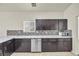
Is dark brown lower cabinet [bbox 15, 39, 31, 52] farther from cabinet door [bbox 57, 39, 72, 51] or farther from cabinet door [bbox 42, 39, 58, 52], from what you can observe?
cabinet door [bbox 57, 39, 72, 51]

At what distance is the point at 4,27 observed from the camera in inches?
148

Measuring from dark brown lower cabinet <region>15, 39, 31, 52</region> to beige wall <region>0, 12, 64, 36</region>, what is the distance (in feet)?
1.50

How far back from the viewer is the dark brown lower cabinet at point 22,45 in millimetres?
3877

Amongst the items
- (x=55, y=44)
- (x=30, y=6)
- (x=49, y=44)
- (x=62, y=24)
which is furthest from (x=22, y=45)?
(x=30, y=6)

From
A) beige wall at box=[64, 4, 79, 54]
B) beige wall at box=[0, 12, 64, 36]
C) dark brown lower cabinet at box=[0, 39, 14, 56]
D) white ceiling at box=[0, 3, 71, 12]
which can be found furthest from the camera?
beige wall at box=[0, 12, 64, 36]

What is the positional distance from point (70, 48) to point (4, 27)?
2129 mm

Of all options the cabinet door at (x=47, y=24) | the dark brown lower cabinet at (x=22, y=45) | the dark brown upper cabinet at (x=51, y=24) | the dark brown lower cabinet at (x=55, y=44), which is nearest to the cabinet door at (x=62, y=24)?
the dark brown upper cabinet at (x=51, y=24)

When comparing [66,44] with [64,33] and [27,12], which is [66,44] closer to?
[64,33]

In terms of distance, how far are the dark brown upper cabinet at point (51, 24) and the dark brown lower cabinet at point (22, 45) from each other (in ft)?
1.95

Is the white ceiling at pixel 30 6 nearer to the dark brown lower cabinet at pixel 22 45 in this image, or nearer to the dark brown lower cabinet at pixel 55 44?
the dark brown lower cabinet at pixel 55 44

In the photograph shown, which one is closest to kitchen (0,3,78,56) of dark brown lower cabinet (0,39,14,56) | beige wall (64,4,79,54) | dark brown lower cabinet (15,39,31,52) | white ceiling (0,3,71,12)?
dark brown lower cabinet (15,39,31,52)

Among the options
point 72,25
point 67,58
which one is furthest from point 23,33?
point 67,58

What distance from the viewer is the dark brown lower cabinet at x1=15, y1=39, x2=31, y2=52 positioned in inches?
153

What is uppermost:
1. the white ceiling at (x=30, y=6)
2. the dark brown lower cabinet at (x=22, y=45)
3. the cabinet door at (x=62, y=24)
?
the white ceiling at (x=30, y=6)
